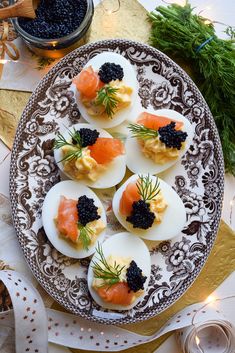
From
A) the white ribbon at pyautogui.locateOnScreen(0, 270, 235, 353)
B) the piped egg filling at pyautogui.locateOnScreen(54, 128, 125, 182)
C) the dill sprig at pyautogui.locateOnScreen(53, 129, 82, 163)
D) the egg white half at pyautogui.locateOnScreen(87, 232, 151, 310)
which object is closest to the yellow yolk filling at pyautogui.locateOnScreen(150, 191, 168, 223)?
the egg white half at pyautogui.locateOnScreen(87, 232, 151, 310)

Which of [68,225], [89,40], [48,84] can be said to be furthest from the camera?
[89,40]

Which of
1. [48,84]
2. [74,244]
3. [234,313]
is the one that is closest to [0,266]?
[74,244]

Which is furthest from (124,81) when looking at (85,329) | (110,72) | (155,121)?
(85,329)

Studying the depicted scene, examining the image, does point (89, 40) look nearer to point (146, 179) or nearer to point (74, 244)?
point (146, 179)

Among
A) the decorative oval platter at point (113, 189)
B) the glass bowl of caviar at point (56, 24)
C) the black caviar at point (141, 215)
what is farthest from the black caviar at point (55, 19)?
the black caviar at point (141, 215)

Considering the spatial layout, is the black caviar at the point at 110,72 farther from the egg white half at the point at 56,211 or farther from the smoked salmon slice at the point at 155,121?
the egg white half at the point at 56,211
